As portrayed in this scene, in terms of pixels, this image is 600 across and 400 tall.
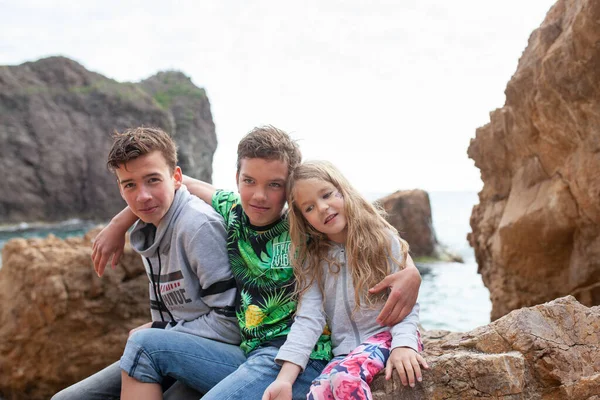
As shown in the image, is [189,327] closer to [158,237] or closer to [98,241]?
[158,237]

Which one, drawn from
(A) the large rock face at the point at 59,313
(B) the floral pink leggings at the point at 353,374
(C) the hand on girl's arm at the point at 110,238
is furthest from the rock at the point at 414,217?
(B) the floral pink leggings at the point at 353,374

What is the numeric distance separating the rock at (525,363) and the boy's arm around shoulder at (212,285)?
2.14 feet

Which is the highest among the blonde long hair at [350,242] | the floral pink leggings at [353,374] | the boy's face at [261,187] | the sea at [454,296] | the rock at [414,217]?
the boy's face at [261,187]

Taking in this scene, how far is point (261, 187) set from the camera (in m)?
2.08

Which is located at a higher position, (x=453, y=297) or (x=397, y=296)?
(x=397, y=296)

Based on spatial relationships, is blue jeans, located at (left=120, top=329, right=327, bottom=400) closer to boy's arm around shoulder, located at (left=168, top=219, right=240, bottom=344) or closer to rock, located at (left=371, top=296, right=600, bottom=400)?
boy's arm around shoulder, located at (left=168, top=219, right=240, bottom=344)

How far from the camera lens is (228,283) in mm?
2078

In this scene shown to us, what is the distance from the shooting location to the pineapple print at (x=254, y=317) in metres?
1.97

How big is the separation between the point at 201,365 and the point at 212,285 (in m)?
0.32

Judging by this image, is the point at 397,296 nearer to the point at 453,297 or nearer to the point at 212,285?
the point at 212,285

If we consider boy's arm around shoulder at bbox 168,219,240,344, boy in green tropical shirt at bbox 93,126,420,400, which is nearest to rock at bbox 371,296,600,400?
boy in green tropical shirt at bbox 93,126,420,400

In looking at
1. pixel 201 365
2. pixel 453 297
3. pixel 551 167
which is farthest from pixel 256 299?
pixel 453 297

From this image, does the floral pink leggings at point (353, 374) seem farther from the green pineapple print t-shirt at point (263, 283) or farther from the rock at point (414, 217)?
the rock at point (414, 217)

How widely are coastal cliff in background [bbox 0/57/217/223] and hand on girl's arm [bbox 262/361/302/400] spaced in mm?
41211
